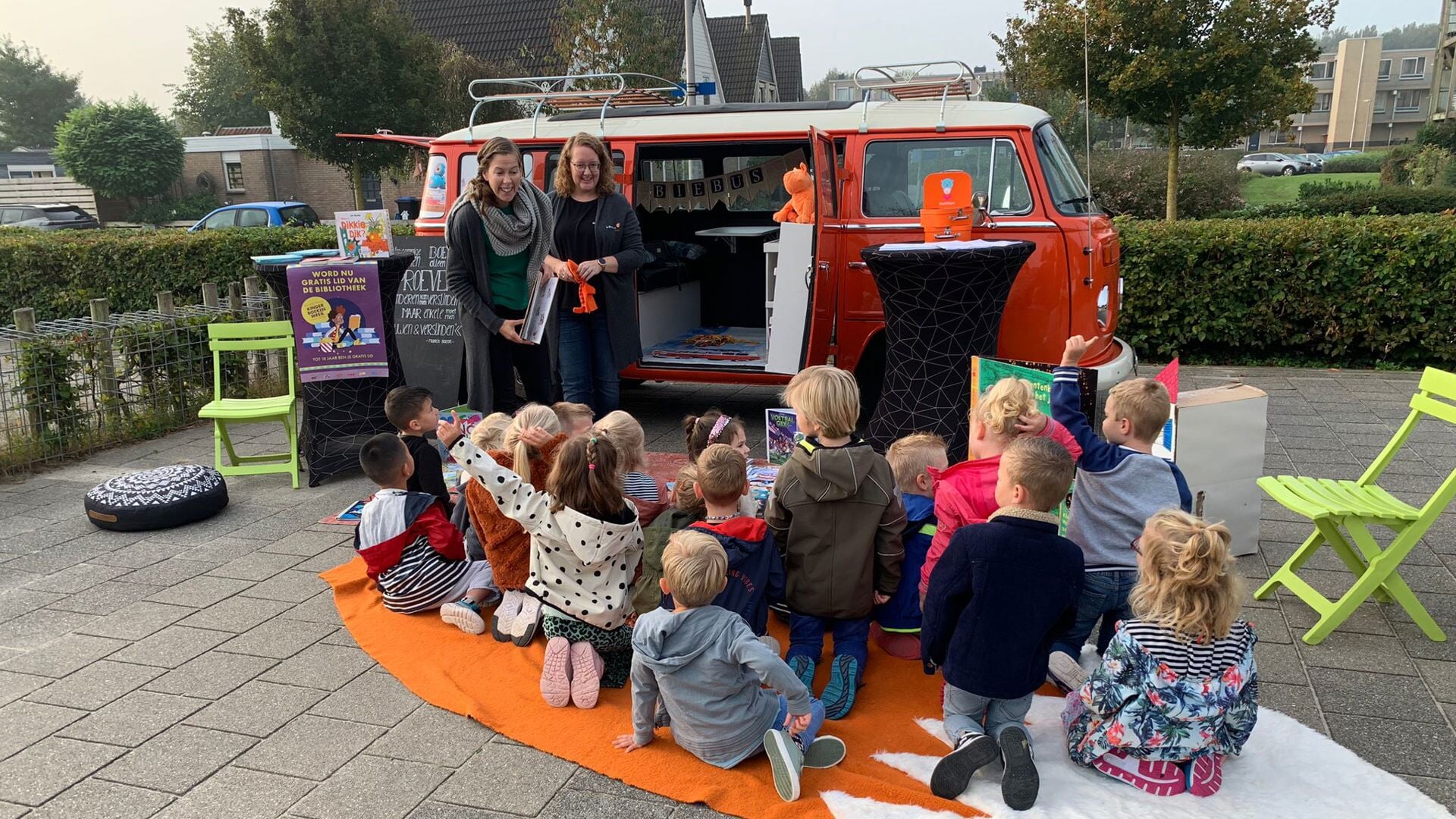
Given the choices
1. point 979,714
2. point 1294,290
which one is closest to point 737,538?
point 979,714

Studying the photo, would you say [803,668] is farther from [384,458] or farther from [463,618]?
[384,458]

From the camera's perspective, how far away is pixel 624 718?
3586mm

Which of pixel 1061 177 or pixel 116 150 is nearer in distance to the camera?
pixel 1061 177

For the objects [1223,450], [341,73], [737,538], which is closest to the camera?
[737,538]

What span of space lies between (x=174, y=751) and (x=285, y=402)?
347 centimetres

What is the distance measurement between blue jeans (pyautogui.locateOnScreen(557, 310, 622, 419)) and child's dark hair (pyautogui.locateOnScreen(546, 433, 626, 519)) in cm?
247

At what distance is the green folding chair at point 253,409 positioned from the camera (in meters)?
6.39

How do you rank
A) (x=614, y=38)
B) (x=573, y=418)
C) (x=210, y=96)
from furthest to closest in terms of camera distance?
1. (x=210, y=96)
2. (x=614, y=38)
3. (x=573, y=418)

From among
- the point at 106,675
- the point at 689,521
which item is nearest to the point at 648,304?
the point at 689,521

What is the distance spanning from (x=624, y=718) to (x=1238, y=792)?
203 cm

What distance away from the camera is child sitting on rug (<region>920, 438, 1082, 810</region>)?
9.91ft

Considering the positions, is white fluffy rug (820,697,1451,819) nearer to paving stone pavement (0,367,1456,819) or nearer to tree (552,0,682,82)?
paving stone pavement (0,367,1456,819)

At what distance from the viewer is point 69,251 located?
545 inches

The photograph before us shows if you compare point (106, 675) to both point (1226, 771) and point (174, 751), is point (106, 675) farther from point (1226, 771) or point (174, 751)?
point (1226, 771)
